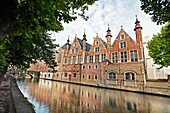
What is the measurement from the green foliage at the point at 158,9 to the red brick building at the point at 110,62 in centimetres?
1923

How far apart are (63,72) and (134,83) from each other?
24.5m

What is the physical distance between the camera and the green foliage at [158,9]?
13.7 feet

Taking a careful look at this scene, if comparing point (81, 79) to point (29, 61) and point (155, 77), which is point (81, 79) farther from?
point (29, 61)

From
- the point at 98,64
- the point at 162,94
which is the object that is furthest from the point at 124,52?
the point at 162,94

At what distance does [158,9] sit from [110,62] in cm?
2463

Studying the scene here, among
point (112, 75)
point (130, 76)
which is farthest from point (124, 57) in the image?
point (112, 75)

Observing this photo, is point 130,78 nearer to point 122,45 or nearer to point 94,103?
point 122,45

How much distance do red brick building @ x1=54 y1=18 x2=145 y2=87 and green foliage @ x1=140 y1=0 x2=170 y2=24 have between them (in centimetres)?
1923

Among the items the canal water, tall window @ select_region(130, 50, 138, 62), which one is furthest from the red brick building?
the canal water

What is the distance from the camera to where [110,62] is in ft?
93.7

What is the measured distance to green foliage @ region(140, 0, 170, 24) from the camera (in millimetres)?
4173

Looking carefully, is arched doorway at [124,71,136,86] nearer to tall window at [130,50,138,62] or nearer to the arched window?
the arched window

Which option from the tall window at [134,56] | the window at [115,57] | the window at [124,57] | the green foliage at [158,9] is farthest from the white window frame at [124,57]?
the green foliage at [158,9]

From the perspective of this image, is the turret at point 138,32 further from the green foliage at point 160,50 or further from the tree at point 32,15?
the tree at point 32,15
